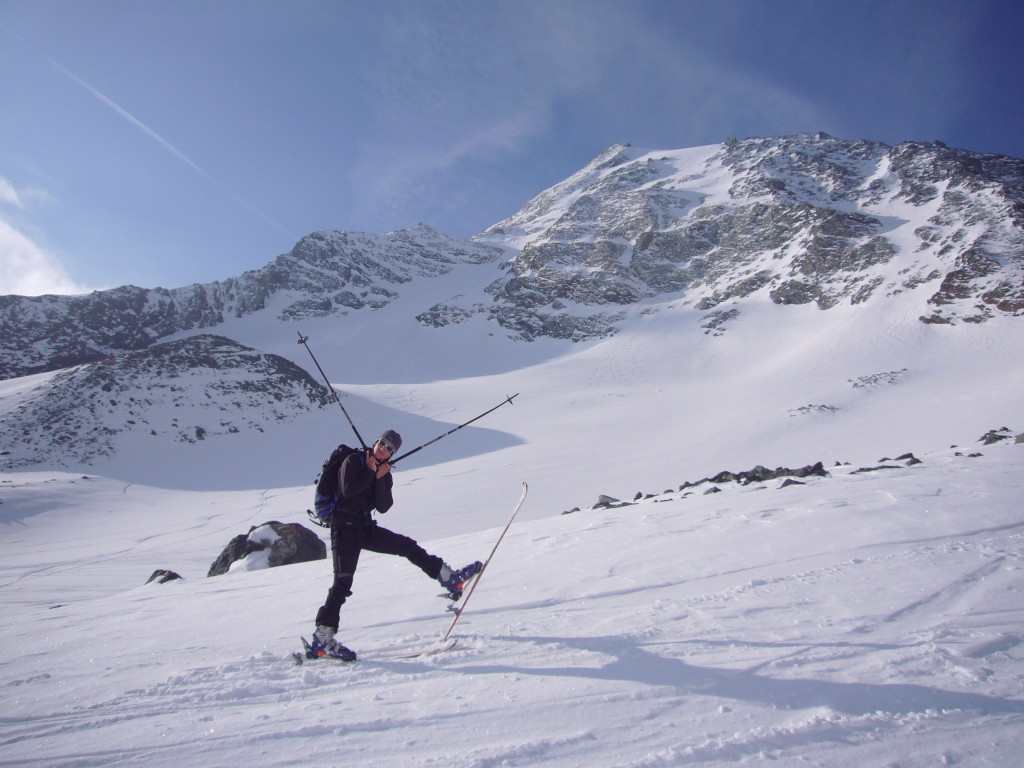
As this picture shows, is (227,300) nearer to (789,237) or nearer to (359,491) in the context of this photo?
(789,237)

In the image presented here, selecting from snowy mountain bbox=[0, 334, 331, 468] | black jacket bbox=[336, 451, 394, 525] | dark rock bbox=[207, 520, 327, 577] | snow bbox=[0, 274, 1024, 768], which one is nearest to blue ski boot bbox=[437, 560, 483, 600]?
snow bbox=[0, 274, 1024, 768]

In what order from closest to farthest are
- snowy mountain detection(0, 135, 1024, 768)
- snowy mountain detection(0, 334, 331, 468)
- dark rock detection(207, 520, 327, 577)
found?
snowy mountain detection(0, 135, 1024, 768) → dark rock detection(207, 520, 327, 577) → snowy mountain detection(0, 334, 331, 468)

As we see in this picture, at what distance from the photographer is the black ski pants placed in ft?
13.7

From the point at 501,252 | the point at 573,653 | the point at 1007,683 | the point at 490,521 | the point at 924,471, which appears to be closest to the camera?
the point at 1007,683

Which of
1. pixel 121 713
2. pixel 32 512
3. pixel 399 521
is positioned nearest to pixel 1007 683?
pixel 121 713

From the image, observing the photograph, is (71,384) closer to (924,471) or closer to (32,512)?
(32,512)

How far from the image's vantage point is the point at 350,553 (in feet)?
14.7

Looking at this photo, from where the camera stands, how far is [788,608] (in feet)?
13.5

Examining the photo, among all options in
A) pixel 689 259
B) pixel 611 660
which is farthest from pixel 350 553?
pixel 689 259

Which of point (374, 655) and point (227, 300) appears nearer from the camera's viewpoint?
point (374, 655)

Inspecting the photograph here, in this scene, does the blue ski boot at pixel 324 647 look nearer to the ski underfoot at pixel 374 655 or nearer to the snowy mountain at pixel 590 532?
the ski underfoot at pixel 374 655

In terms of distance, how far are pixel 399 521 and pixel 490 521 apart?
3.06 metres

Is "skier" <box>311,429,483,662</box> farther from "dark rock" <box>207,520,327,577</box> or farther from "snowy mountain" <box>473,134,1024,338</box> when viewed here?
"snowy mountain" <box>473,134,1024,338</box>

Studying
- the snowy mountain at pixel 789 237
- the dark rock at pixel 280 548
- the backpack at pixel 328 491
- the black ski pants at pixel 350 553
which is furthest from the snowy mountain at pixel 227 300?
the black ski pants at pixel 350 553
